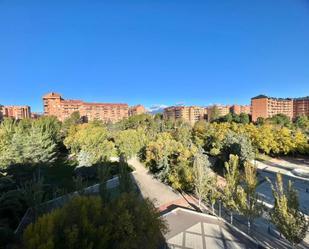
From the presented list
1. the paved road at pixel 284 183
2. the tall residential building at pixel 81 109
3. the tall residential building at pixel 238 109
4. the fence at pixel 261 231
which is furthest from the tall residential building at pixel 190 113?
the fence at pixel 261 231

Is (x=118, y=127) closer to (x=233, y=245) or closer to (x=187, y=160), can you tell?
(x=187, y=160)

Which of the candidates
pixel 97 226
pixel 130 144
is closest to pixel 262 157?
pixel 130 144

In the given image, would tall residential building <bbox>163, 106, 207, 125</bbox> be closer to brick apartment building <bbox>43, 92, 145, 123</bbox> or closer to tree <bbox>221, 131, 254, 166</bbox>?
brick apartment building <bbox>43, 92, 145, 123</bbox>

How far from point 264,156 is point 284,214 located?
27560 millimetres

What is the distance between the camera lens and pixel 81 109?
9206cm

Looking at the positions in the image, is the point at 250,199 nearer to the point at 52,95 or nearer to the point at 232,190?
the point at 232,190

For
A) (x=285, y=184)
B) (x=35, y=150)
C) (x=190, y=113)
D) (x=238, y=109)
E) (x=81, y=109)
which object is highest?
(x=81, y=109)

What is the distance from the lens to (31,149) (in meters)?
25.9

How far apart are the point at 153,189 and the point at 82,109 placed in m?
77.0

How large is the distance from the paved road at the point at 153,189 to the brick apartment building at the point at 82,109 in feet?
192

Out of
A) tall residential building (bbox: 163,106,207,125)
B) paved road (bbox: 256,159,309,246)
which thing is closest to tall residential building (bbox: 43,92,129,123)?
tall residential building (bbox: 163,106,207,125)

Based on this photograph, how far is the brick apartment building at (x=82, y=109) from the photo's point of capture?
3482 inches

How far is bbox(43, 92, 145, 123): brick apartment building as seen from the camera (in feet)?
290

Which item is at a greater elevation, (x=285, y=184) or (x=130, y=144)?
(x=130, y=144)
